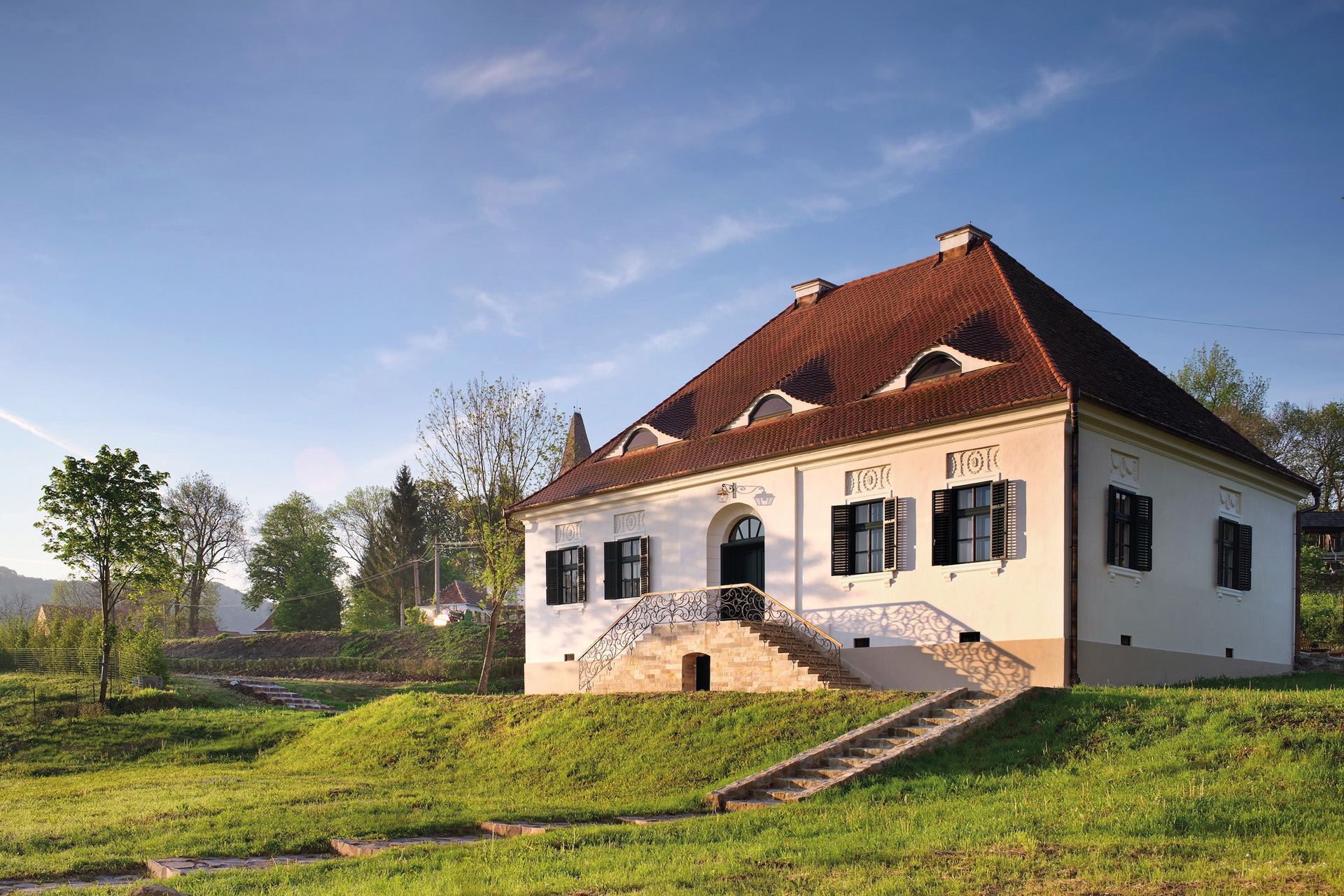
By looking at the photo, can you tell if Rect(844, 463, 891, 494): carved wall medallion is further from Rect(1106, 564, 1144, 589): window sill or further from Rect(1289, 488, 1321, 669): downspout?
Rect(1289, 488, 1321, 669): downspout

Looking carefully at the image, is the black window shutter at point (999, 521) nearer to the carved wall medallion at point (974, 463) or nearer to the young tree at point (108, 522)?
the carved wall medallion at point (974, 463)

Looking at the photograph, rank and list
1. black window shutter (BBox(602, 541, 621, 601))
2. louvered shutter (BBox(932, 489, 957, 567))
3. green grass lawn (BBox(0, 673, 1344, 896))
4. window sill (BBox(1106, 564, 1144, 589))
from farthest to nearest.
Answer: black window shutter (BBox(602, 541, 621, 601)) → louvered shutter (BBox(932, 489, 957, 567)) → window sill (BBox(1106, 564, 1144, 589)) → green grass lawn (BBox(0, 673, 1344, 896))

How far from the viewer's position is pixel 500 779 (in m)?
16.0

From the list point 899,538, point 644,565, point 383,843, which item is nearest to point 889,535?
point 899,538

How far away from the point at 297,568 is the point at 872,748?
2394 inches

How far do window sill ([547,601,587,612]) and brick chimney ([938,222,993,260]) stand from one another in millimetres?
11833

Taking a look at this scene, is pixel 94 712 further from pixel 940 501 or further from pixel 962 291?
pixel 962 291

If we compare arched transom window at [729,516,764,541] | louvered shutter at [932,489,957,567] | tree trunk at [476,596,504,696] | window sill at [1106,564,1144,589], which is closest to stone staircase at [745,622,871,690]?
louvered shutter at [932,489,957,567]

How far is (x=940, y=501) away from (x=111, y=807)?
13431 mm

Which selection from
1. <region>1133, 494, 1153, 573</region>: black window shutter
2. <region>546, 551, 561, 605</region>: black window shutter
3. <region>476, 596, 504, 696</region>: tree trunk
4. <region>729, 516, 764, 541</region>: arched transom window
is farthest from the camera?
<region>476, 596, 504, 696</region>: tree trunk

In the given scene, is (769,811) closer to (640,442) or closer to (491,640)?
(640,442)

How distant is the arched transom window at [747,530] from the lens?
22.3 m

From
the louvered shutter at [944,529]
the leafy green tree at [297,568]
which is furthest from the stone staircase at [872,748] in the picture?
the leafy green tree at [297,568]

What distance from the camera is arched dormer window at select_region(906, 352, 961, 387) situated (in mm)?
19047
